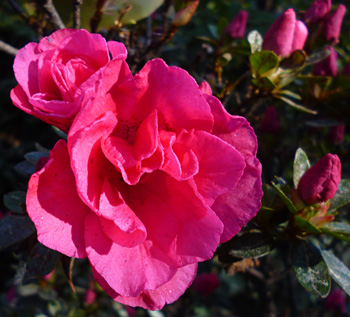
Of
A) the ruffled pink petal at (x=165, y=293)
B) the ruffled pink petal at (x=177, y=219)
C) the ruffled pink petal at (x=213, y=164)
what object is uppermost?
the ruffled pink petal at (x=213, y=164)

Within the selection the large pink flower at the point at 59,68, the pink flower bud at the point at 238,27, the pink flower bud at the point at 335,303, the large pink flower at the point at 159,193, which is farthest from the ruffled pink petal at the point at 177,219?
the pink flower bud at the point at 335,303

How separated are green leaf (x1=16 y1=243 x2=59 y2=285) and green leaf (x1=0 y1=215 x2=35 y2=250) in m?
0.05

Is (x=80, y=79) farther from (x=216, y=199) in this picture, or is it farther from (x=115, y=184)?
(x=216, y=199)

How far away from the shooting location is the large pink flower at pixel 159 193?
72cm

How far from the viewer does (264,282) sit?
1.72 metres

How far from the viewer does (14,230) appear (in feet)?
3.43

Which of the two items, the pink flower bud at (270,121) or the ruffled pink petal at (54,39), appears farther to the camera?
the pink flower bud at (270,121)

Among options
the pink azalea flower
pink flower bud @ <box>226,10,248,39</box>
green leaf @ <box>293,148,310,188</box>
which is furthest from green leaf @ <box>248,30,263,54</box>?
green leaf @ <box>293,148,310,188</box>

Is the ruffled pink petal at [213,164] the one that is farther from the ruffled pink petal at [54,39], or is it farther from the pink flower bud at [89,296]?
the pink flower bud at [89,296]

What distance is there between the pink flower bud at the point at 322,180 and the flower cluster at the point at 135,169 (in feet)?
0.78

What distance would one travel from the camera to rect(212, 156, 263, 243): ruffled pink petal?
77 centimetres

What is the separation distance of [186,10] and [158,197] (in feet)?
2.26

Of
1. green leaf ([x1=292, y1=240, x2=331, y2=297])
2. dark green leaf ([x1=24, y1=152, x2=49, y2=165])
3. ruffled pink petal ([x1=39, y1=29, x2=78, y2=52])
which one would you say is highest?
ruffled pink petal ([x1=39, y1=29, x2=78, y2=52])

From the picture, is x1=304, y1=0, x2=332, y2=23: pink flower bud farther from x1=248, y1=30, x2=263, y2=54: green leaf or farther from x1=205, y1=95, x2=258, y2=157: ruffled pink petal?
x1=205, y1=95, x2=258, y2=157: ruffled pink petal
